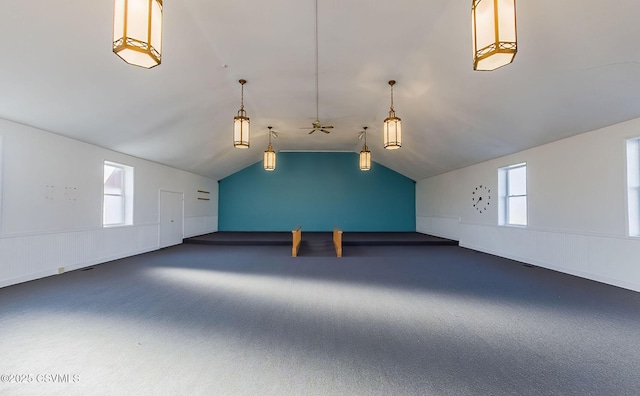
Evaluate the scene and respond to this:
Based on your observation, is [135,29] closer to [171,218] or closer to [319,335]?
[319,335]

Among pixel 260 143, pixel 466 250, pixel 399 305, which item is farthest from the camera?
pixel 260 143

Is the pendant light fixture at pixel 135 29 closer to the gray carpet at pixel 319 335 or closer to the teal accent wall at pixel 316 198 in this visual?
the gray carpet at pixel 319 335

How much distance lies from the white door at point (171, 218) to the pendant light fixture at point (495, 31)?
898 cm

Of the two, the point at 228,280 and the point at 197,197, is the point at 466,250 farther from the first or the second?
the point at 197,197

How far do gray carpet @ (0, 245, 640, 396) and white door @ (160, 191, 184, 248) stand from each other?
3.83 m

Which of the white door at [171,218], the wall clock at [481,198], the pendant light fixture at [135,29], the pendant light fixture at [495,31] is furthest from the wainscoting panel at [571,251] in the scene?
the white door at [171,218]

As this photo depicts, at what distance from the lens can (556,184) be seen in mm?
5738

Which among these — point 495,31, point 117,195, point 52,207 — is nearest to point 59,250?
point 52,207

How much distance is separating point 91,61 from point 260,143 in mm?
6602

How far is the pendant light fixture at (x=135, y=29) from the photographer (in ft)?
6.03

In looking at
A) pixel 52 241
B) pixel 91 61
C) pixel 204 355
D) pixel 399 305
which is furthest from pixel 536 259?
pixel 52 241

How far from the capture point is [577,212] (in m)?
5.29

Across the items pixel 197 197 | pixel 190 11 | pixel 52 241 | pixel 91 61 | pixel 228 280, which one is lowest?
pixel 228 280

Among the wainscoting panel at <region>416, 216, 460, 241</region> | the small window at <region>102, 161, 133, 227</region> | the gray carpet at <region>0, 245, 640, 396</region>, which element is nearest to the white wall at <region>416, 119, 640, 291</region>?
the gray carpet at <region>0, 245, 640, 396</region>
